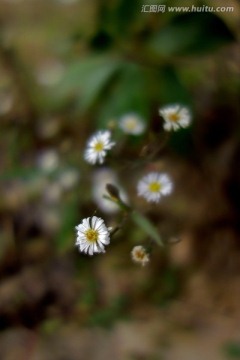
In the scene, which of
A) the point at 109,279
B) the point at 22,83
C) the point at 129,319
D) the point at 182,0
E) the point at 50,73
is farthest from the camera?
the point at 50,73

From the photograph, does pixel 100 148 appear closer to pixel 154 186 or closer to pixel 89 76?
pixel 154 186

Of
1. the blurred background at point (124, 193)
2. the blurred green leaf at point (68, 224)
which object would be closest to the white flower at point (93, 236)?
the blurred background at point (124, 193)

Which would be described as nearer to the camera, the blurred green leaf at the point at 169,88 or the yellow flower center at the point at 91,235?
the yellow flower center at the point at 91,235

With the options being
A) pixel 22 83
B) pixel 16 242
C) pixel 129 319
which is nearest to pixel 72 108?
pixel 22 83

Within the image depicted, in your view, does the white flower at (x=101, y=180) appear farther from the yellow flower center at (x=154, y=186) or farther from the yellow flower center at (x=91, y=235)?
the yellow flower center at (x=91, y=235)

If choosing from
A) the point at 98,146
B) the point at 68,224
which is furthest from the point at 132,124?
the point at 98,146

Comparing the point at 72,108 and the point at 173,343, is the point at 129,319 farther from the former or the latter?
the point at 72,108
